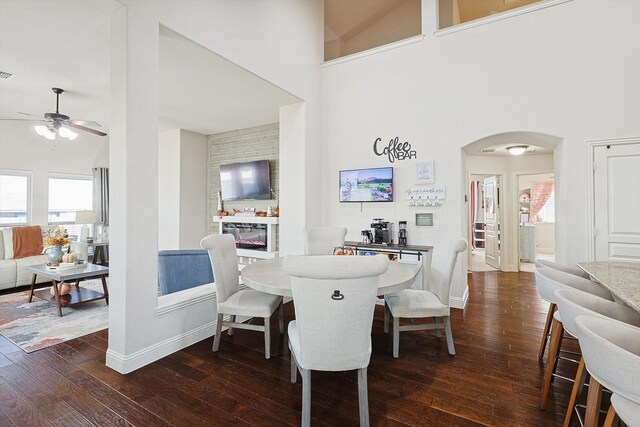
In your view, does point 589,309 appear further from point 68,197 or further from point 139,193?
point 68,197

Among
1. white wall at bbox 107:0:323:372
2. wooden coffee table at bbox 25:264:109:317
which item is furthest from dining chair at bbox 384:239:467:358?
wooden coffee table at bbox 25:264:109:317

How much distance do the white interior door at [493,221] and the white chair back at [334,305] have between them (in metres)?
5.84

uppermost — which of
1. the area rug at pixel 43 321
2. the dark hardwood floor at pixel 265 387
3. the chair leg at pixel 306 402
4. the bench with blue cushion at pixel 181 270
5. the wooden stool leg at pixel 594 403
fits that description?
the bench with blue cushion at pixel 181 270

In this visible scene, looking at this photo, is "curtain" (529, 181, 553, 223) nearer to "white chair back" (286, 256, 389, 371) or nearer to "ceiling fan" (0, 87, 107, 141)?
"white chair back" (286, 256, 389, 371)

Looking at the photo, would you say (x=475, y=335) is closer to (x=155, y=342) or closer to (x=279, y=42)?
(x=155, y=342)

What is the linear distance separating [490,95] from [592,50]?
1022 mm

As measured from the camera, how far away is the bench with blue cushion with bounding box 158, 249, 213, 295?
323cm

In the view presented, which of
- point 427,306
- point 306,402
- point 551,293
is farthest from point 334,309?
point 551,293

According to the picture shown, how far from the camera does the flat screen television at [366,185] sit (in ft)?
14.5

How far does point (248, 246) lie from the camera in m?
5.91

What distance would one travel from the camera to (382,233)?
4.29 m

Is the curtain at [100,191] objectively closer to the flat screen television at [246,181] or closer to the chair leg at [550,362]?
the flat screen television at [246,181]

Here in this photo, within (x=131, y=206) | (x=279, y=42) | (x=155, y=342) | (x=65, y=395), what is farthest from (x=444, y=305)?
(x=279, y=42)

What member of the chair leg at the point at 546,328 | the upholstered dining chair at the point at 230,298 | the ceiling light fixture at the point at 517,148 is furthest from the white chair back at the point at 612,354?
the ceiling light fixture at the point at 517,148
